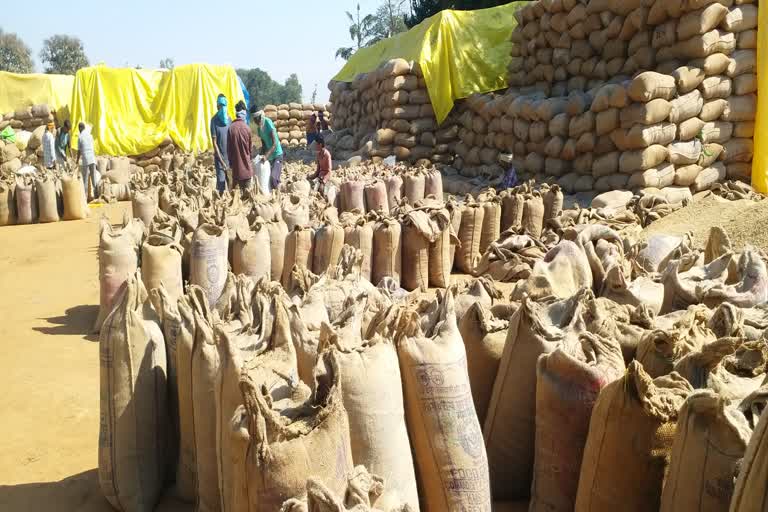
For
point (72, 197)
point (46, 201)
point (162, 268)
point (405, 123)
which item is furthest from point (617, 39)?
point (46, 201)

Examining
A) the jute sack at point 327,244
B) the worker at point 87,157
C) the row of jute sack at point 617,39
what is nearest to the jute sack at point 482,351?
the jute sack at point 327,244

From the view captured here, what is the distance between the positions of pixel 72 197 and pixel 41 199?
0.43 m

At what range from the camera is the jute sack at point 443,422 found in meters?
1.96

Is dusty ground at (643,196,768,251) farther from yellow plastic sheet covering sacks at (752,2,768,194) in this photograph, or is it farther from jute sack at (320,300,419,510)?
jute sack at (320,300,419,510)

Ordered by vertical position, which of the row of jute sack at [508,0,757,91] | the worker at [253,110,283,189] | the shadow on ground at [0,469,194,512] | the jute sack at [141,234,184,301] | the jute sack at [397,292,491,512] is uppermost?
the row of jute sack at [508,0,757,91]

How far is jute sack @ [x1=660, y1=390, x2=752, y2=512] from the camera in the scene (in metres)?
1.51

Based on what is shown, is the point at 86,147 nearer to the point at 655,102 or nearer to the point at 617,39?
the point at 617,39

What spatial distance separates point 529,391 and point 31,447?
7.76 ft

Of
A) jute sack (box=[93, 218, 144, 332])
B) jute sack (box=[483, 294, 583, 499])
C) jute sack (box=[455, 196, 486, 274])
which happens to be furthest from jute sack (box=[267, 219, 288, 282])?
jute sack (box=[483, 294, 583, 499])

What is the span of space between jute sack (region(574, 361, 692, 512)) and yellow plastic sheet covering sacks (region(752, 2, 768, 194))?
8233mm

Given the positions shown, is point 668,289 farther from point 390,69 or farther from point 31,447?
point 390,69

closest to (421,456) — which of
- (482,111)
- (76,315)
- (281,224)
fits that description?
(281,224)

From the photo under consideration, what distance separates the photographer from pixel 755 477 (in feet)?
3.93

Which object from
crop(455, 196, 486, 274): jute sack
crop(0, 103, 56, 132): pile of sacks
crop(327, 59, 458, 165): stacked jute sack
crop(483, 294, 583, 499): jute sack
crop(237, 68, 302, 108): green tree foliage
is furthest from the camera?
crop(237, 68, 302, 108): green tree foliage
